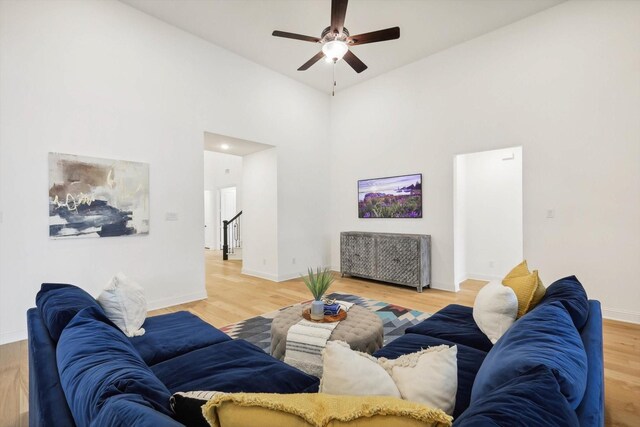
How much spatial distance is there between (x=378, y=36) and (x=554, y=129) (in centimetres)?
262

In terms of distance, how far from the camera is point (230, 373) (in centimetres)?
157

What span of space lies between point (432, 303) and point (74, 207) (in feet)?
15.1

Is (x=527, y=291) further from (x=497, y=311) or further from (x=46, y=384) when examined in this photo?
(x=46, y=384)

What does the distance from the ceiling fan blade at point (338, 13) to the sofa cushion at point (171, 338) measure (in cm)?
288

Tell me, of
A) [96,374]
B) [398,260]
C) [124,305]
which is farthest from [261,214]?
[96,374]

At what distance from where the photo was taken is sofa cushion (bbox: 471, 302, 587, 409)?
891 mm

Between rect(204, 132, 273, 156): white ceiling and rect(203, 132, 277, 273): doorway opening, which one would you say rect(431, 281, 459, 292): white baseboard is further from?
rect(204, 132, 273, 156): white ceiling

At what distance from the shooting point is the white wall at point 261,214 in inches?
227

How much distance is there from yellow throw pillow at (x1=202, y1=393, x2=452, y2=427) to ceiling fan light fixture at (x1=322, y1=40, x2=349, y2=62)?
3.34 m

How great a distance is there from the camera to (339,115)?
255 inches

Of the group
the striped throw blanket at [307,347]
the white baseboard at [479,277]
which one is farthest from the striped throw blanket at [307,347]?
the white baseboard at [479,277]

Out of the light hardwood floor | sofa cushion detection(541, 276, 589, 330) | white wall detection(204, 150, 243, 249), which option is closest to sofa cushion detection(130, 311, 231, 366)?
the light hardwood floor

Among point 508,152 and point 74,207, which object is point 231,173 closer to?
point 74,207

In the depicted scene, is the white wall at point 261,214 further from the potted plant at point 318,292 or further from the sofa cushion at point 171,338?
the sofa cushion at point 171,338
